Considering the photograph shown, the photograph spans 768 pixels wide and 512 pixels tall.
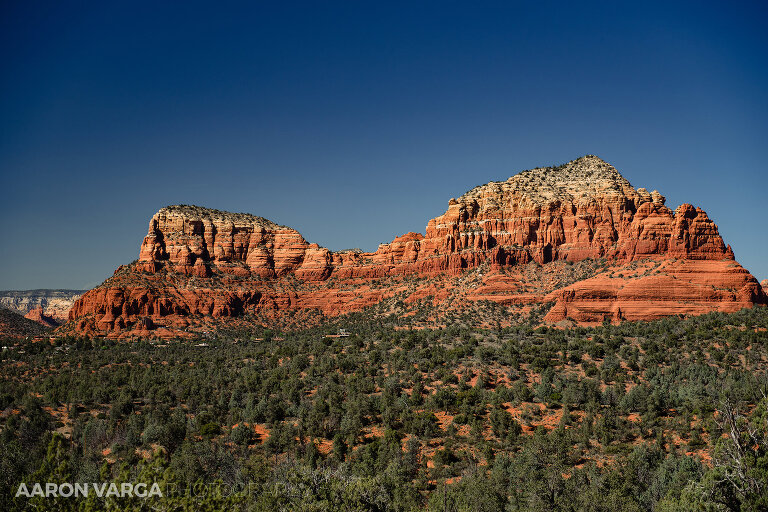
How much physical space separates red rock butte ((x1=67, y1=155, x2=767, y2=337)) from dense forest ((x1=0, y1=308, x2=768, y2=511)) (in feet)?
25.1

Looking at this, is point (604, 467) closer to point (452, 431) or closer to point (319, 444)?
point (452, 431)

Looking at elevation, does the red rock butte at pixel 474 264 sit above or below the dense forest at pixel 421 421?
above

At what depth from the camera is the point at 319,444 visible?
40000mm

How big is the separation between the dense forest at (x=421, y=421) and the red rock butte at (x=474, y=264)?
7.65m

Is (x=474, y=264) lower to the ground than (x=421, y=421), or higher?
higher

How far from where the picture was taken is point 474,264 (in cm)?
9656

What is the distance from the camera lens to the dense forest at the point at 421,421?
72.3 feet

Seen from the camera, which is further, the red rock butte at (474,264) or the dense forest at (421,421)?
the red rock butte at (474,264)

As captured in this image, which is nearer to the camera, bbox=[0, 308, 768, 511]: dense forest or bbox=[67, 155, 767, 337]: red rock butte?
bbox=[0, 308, 768, 511]: dense forest

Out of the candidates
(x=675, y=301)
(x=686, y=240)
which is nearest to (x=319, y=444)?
(x=675, y=301)

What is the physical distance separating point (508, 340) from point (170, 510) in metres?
53.8

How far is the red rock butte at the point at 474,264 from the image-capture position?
7194 cm

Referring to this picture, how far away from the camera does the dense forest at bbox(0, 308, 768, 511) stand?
72.3ft

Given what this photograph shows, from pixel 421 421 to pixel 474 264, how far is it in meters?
58.4
